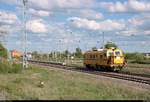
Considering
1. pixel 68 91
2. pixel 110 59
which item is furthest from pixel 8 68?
pixel 68 91

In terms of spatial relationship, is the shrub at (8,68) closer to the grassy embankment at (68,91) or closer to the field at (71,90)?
the field at (71,90)

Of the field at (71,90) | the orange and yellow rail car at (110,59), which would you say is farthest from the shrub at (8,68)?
the field at (71,90)

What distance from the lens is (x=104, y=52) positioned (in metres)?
52.0

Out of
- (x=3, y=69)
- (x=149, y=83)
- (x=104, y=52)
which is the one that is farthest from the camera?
(x=104, y=52)

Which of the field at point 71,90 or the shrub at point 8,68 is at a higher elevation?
the shrub at point 8,68

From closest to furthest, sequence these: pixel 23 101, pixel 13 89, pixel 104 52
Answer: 1. pixel 23 101
2. pixel 13 89
3. pixel 104 52

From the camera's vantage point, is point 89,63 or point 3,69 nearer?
point 3,69

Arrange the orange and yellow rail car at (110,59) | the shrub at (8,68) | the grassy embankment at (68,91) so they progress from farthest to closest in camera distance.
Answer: the orange and yellow rail car at (110,59), the shrub at (8,68), the grassy embankment at (68,91)

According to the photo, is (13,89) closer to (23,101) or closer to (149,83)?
(23,101)

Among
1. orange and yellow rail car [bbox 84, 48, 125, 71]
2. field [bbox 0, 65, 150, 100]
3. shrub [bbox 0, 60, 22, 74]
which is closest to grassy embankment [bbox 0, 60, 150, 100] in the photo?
field [bbox 0, 65, 150, 100]

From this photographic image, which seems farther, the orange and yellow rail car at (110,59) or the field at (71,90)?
the orange and yellow rail car at (110,59)

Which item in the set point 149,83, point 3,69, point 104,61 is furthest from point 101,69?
point 149,83

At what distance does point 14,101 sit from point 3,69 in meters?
31.1

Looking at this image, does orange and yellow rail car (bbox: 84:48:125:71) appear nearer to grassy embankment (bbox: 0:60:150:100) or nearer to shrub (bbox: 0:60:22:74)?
shrub (bbox: 0:60:22:74)
